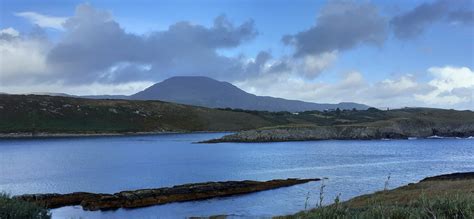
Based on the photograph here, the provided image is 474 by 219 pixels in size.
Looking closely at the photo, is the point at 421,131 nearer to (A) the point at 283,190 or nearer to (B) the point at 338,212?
(A) the point at 283,190

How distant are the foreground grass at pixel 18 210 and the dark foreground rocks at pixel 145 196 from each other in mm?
21196

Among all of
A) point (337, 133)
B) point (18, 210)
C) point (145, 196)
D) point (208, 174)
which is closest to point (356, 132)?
point (337, 133)

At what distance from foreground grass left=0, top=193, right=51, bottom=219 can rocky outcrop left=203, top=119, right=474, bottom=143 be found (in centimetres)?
11895

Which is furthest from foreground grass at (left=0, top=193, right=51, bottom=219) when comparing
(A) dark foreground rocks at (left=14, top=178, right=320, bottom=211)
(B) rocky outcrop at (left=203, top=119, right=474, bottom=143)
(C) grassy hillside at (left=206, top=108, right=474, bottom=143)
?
(B) rocky outcrop at (left=203, top=119, right=474, bottom=143)

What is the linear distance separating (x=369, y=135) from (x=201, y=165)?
88.3m

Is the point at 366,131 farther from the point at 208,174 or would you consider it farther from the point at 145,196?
the point at 145,196

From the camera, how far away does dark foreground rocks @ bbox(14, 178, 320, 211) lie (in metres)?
37.8

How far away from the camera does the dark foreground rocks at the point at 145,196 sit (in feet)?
124

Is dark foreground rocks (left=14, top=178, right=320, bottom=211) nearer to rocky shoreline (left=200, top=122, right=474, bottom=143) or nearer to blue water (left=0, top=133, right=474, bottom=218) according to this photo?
blue water (left=0, top=133, right=474, bottom=218)

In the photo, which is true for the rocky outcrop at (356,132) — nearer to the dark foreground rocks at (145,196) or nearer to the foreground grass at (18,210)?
the dark foreground rocks at (145,196)

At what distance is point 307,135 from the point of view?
484 ft

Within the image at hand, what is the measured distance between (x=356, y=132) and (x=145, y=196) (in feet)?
387

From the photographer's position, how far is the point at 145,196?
1574 inches

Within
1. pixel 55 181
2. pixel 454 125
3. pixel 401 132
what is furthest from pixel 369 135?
pixel 55 181
